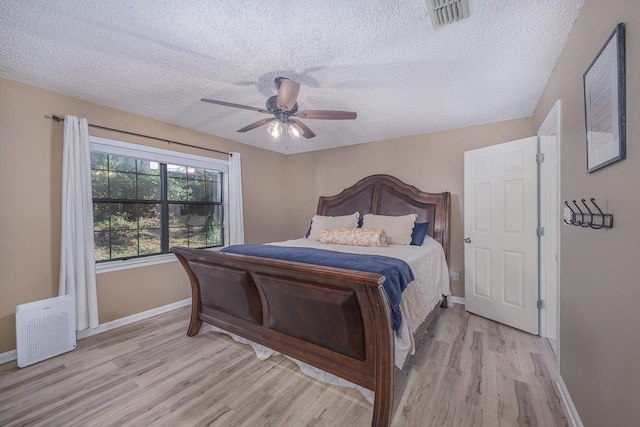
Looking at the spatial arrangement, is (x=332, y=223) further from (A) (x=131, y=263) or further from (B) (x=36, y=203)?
(B) (x=36, y=203)

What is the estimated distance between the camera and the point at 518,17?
1.56 metres

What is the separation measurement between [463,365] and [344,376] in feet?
3.51

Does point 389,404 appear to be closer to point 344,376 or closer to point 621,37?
point 344,376

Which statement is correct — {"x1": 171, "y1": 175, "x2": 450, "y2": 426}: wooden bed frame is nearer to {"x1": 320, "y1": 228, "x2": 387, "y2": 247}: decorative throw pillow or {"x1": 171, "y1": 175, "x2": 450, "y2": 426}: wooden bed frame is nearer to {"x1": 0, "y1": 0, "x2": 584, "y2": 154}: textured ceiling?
{"x1": 320, "y1": 228, "x2": 387, "y2": 247}: decorative throw pillow

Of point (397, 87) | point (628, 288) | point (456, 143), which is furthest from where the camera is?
point (456, 143)

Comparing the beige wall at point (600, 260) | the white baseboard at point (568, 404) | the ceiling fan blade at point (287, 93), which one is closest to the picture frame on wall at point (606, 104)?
the beige wall at point (600, 260)

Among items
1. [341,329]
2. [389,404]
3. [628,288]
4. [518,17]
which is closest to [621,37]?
[518,17]

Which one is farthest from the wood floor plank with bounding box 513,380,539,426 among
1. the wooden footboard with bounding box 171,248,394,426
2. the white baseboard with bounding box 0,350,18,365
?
the white baseboard with bounding box 0,350,18,365

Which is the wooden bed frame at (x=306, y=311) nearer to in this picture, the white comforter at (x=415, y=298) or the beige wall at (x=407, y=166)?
the white comforter at (x=415, y=298)

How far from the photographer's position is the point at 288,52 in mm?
1880

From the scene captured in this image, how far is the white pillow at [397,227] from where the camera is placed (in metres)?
3.16

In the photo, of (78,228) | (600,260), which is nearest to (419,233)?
(600,260)

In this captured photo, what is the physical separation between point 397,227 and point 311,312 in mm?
1862

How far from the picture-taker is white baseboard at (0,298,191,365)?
2228 millimetres
